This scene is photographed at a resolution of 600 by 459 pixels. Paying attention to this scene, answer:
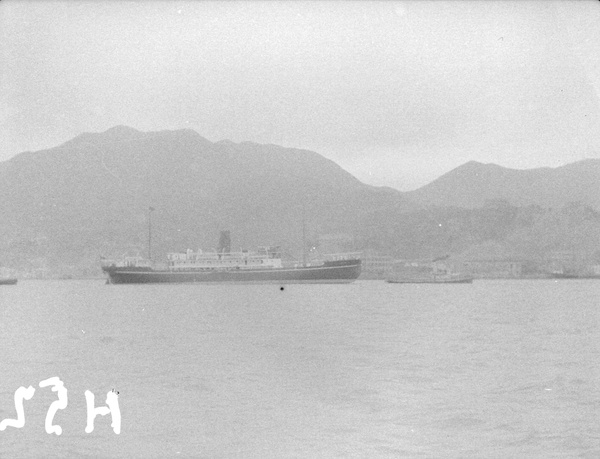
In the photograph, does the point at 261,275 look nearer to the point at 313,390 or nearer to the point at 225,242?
the point at 225,242

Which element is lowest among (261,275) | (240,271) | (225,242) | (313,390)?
(313,390)

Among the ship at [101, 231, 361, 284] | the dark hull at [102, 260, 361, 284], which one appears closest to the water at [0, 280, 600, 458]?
the dark hull at [102, 260, 361, 284]

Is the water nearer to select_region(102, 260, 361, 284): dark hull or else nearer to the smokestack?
select_region(102, 260, 361, 284): dark hull

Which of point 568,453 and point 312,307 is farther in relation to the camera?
point 312,307

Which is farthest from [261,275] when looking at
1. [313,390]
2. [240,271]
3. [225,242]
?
[313,390]

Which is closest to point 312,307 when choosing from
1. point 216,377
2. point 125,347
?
point 125,347

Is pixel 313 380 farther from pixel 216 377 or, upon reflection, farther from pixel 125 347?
pixel 125 347

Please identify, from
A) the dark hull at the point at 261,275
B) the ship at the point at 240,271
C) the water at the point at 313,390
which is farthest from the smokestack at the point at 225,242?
the water at the point at 313,390
